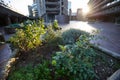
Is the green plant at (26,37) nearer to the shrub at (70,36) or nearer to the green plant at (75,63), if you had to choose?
the shrub at (70,36)

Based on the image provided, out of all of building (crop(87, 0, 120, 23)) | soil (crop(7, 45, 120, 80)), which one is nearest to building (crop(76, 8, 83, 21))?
building (crop(87, 0, 120, 23))

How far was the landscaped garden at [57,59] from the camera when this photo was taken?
2303 millimetres

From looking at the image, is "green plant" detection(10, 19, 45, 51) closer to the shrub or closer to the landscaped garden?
the landscaped garden

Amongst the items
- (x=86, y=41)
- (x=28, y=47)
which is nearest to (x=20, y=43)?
(x=28, y=47)

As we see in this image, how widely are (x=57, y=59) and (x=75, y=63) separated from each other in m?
0.43

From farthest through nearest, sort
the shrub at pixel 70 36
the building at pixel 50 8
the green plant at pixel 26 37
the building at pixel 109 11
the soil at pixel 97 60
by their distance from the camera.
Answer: the building at pixel 50 8, the building at pixel 109 11, the shrub at pixel 70 36, the green plant at pixel 26 37, the soil at pixel 97 60

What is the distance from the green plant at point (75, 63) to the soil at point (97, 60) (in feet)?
1.46

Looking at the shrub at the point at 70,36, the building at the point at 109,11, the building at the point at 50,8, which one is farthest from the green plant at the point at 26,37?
the building at the point at 50,8

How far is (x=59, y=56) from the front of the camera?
2.22m

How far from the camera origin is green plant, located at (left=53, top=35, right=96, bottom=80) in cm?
223

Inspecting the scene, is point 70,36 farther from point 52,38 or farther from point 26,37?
point 26,37

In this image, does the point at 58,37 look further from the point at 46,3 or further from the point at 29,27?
the point at 46,3

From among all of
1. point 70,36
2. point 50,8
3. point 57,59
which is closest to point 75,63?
point 57,59

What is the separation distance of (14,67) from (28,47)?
93cm
